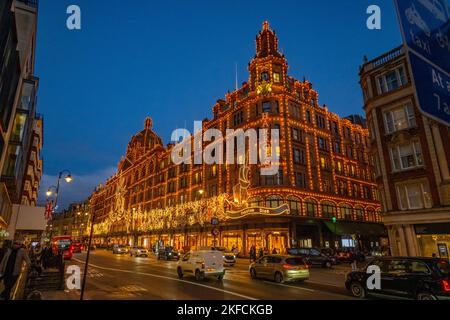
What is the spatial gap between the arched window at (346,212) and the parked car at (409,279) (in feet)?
115

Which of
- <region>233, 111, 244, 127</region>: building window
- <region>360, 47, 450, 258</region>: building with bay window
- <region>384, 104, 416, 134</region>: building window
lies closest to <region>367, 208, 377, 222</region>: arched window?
<region>360, 47, 450, 258</region>: building with bay window

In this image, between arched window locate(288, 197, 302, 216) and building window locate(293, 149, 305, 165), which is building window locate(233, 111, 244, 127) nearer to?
building window locate(293, 149, 305, 165)

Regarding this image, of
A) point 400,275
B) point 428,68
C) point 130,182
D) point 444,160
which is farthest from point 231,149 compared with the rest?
point 130,182

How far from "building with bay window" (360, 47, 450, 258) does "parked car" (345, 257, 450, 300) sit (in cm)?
1369

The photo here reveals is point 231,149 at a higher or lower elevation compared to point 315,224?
higher

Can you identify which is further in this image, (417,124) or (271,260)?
(417,124)

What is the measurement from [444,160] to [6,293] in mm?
27788

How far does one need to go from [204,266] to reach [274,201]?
22700 millimetres

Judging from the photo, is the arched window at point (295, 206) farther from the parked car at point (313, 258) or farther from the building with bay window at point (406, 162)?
the building with bay window at point (406, 162)

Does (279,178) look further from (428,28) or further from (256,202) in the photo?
(428,28)

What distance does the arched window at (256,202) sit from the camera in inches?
1513

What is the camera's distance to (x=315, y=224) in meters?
40.3

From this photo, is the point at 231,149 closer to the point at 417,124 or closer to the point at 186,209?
the point at 186,209

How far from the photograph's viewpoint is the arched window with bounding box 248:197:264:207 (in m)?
38.4
